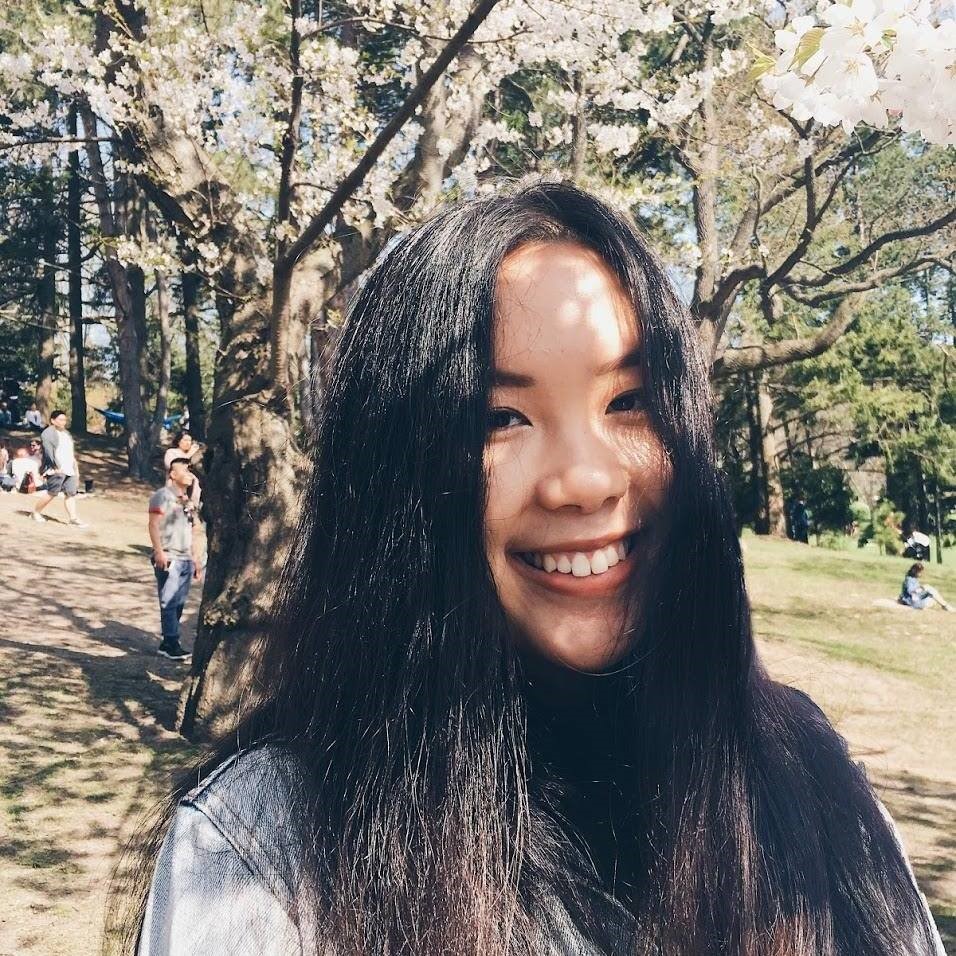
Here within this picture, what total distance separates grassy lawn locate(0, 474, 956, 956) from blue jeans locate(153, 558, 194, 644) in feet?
0.87

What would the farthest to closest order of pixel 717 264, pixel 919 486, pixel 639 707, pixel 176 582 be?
pixel 919 486
pixel 717 264
pixel 176 582
pixel 639 707

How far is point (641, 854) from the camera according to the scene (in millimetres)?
1190

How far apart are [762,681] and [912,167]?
2455cm

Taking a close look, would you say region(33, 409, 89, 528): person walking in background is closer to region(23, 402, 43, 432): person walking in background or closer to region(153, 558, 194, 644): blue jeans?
region(153, 558, 194, 644): blue jeans

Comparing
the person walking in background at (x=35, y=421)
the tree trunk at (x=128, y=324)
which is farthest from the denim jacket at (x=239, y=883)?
the person walking in background at (x=35, y=421)

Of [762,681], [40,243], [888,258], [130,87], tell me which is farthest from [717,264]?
[40,243]

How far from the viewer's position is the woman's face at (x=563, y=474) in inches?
45.8

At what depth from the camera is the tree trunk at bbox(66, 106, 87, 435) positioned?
23.6 metres

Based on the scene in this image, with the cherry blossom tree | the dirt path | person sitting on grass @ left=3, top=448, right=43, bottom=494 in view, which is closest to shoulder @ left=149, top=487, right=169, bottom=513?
the dirt path

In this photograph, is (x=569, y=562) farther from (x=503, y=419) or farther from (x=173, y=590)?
(x=173, y=590)

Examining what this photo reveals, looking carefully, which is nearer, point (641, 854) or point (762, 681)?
point (641, 854)

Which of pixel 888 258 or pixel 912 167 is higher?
pixel 912 167

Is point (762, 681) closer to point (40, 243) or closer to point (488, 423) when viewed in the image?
point (488, 423)

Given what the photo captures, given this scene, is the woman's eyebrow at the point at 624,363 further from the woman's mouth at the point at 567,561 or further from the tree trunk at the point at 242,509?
the tree trunk at the point at 242,509
